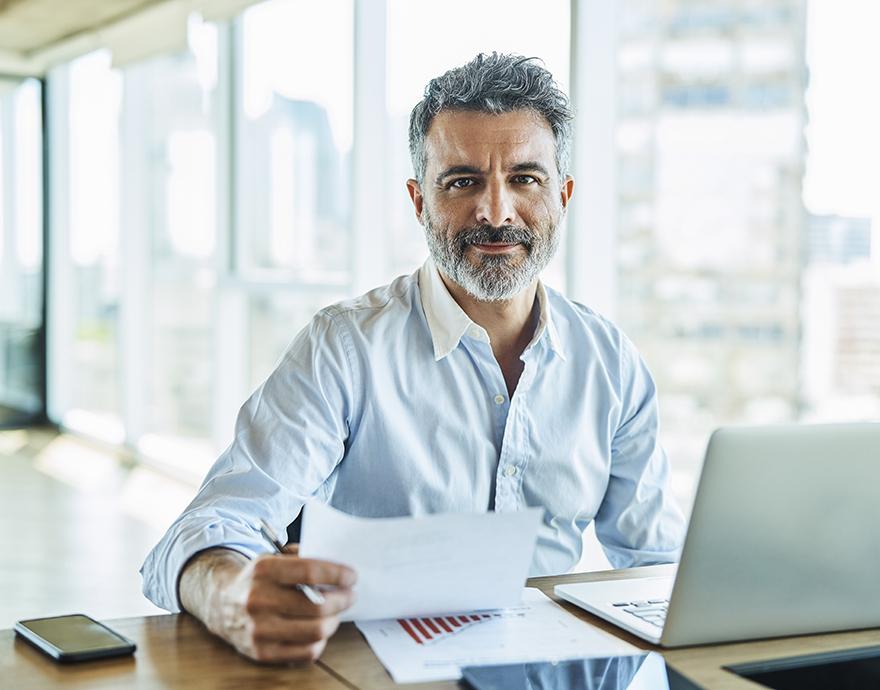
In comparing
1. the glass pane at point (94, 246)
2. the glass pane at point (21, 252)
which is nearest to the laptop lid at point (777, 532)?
the glass pane at point (94, 246)

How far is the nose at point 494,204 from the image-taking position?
70.3 inches

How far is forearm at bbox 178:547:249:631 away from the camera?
4.11 feet

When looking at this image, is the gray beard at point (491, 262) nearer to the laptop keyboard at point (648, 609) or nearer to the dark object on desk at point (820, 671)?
the laptop keyboard at point (648, 609)

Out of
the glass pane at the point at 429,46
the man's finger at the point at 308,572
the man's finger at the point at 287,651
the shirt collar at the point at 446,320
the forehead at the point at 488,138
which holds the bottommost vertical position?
the man's finger at the point at 287,651

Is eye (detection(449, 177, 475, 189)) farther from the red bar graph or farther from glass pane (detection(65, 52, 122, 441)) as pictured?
glass pane (detection(65, 52, 122, 441))

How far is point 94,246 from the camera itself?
752 centimetres

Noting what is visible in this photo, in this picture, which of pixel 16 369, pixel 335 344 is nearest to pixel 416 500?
pixel 335 344

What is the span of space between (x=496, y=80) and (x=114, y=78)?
578cm

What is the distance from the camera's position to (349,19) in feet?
15.9

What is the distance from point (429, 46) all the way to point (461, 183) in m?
2.80

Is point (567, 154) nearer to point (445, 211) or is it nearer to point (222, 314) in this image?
point (445, 211)

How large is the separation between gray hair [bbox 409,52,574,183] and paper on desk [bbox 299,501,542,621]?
2.75 feet

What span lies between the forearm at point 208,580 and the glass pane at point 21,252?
281 inches

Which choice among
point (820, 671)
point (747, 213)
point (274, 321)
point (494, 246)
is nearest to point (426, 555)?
point (820, 671)
